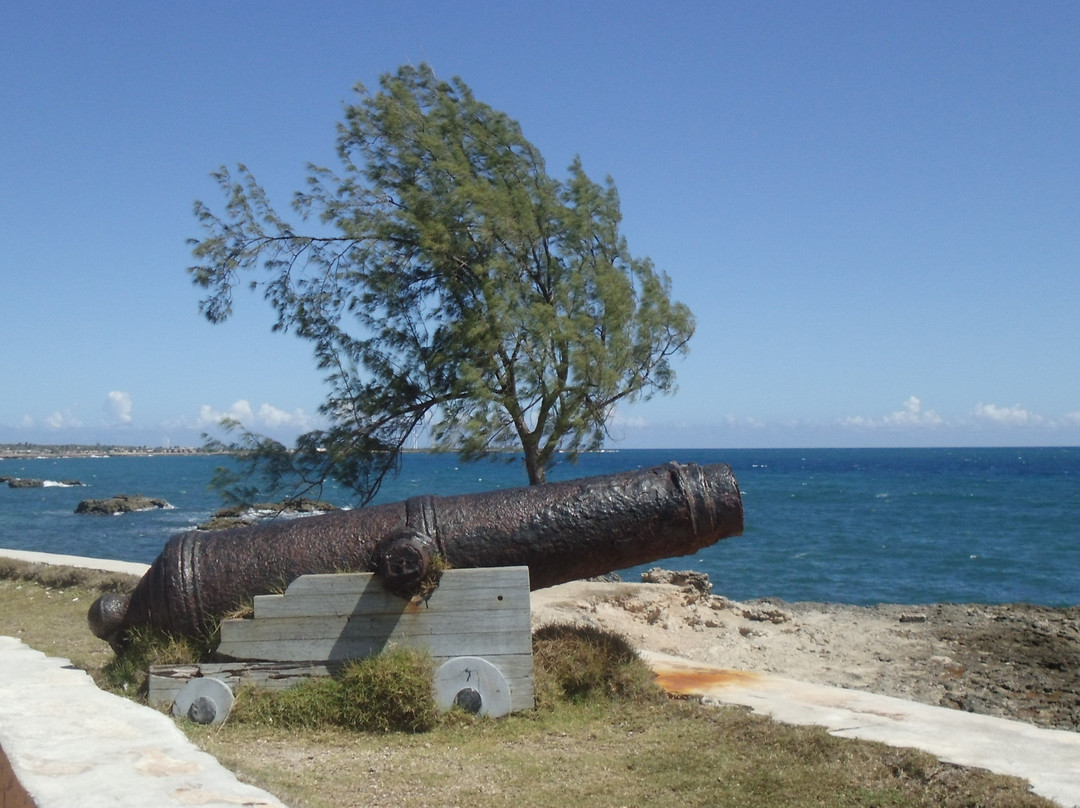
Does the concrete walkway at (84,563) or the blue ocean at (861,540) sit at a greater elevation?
the concrete walkway at (84,563)

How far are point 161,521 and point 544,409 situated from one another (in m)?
39.0

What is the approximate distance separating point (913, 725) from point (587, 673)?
182 cm

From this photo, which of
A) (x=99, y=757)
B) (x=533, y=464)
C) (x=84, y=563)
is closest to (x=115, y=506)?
(x=84, y=563)

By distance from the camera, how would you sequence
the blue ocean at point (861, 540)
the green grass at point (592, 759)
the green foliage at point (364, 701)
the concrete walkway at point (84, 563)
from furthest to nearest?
1. the blue ocean at point (861, 540)
2. the concrete walkway at point (84, 563)
3. the green foliage at point (364, 701)
4. the green grass at point (592, 759)

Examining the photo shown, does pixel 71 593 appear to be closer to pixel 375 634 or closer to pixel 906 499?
pixel 375 634

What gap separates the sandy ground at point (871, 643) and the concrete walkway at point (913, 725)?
2.80 m

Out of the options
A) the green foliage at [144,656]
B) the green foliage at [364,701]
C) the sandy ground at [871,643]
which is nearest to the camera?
the green foliage at [364,701]

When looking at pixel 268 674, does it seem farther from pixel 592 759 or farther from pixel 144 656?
pixel 592 759

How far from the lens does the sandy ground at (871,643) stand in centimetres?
987

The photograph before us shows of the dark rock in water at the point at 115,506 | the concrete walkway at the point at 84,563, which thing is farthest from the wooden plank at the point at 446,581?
the dark rock in water at the point at 115,506

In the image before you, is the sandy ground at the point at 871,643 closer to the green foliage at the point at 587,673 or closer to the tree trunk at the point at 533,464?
the tree trunk at the point at 533,464

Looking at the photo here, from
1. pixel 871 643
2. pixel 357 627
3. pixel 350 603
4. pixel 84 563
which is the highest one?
pixel 350 603

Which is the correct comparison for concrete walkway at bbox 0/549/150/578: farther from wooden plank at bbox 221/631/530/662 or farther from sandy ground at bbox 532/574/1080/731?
wooden plank at bbox 221/631/530/662

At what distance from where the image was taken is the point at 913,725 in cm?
577
